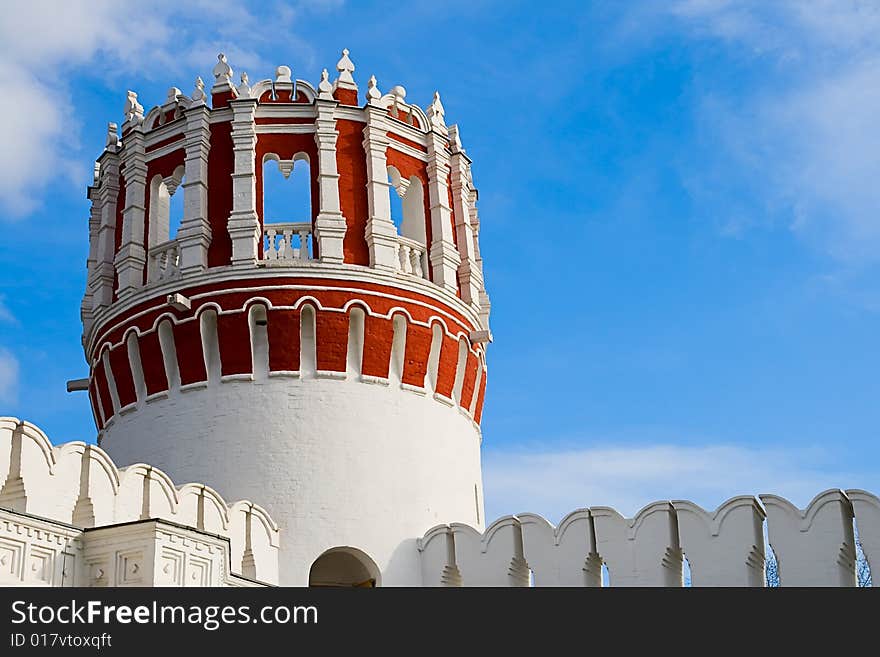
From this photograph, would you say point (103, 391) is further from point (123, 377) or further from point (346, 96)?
point (346, 96)

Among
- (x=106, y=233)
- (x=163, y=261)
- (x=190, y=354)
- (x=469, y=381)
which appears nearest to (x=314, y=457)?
(x=190, y=354)

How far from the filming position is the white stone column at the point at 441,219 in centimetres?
2022

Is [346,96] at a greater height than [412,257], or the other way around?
[346,96]

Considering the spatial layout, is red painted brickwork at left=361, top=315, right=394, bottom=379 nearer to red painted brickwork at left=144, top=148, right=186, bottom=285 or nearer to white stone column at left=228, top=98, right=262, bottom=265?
white stone column at left=228, top=98, right=262, bottom=265

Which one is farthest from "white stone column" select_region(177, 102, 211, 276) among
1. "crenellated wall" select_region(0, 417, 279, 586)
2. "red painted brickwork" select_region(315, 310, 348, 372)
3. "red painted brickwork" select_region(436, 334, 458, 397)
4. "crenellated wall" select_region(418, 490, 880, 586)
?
"crenellated wall" select_region(418, 490, 880, 586)

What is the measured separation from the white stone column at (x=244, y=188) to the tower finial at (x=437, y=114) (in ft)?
9.72

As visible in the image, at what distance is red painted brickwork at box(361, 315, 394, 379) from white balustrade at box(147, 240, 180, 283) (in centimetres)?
281

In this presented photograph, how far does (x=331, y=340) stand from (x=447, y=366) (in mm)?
1874

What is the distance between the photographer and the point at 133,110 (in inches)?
836

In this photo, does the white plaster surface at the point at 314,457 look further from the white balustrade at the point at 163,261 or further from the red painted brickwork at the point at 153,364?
the white balustrade at the point at 163,261

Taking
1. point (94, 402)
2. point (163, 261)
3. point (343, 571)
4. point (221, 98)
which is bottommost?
point (343, 571)

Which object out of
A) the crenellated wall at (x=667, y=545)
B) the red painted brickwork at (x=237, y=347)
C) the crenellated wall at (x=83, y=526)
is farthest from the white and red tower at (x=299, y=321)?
the crenellated wall at (x=83, y=526)

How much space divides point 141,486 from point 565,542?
5349mm

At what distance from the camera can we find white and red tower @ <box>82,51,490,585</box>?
1839 centimetres
